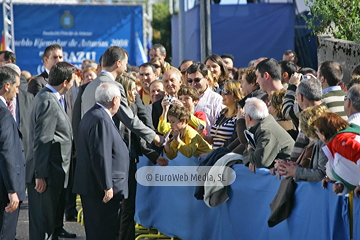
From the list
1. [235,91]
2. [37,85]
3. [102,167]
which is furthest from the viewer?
[37,85]

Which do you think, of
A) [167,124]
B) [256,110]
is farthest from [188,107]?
[256,110]

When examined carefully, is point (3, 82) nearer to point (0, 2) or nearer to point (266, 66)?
point (266, 66)

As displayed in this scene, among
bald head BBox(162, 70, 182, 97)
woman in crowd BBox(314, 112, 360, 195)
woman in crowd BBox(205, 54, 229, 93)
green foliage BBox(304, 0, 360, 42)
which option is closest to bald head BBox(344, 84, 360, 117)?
woman in crowd BBox(314, 112, 360, 195)

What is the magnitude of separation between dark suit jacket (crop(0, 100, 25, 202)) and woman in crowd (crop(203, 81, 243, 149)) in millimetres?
2290

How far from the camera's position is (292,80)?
6984 mm

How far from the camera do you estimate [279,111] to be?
6574 mm

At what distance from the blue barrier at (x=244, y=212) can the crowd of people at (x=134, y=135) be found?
142mm

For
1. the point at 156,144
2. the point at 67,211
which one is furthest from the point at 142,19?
the point at 156,144

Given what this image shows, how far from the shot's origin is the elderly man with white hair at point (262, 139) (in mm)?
5582

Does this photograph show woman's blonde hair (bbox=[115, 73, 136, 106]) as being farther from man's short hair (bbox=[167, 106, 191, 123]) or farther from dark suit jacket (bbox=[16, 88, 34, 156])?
dark suit jacket (bbox=[16, 88, 34, 156])

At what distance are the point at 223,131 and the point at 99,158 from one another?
190 cm

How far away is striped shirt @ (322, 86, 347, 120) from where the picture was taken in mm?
6179

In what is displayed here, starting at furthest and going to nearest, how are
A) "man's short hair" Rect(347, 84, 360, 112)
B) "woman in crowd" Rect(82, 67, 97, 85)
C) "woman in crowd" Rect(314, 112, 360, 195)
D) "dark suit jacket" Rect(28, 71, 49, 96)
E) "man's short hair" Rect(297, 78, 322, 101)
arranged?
1. "woman in crowd" Rect(82, 67, 97, 85)
2. "dark suit jacket" Rect(28, 71, 49, 96)
3. "man's short hair" Rect(297, 78, 322, 101)
4. "man's short hair" Rect(347, 84, 360, 112)
5. "woman in crowd" Rect(314, 112, 360, 195)

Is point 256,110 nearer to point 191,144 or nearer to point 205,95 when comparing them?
point 191,144
